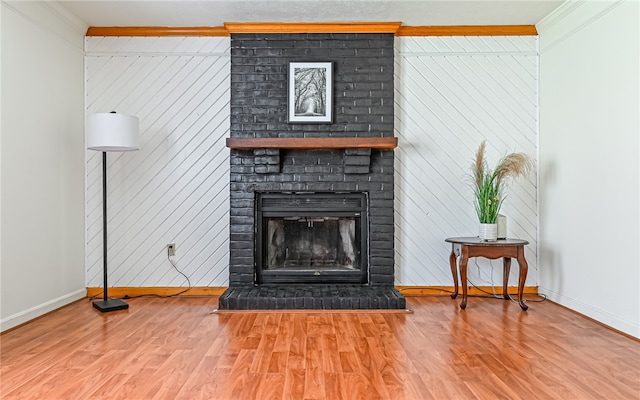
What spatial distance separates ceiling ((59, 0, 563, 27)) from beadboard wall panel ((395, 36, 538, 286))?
25 cm

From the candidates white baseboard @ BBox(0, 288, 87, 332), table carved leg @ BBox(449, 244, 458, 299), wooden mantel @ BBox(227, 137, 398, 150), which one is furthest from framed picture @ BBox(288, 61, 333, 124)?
white baseboard @ BBox(0, 288, 87, 332)

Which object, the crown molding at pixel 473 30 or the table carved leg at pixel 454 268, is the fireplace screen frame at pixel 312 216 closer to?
the table carved leg at pixel 454 268

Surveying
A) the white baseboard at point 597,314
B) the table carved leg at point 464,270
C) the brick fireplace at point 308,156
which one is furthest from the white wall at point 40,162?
the white baseboard at point 597,314

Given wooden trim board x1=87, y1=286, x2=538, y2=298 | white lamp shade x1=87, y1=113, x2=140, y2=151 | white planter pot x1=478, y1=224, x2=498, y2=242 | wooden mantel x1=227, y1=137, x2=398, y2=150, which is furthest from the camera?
wooden trim board x1=87, y1=286, x2=538, y2=298

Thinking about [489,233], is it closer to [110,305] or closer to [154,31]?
[110,305]

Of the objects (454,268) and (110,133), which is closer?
(110,133)

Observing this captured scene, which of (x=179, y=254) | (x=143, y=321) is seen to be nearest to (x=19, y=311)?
(x=143, y=321)

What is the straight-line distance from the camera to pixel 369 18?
11.4 ft

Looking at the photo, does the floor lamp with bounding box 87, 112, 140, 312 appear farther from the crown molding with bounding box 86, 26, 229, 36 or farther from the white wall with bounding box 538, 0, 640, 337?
the white wall with bounding box 538, 0, 640, 337

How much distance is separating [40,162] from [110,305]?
1.14 m

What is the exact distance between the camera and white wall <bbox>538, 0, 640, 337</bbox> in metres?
2.66

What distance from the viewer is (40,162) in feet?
10.1

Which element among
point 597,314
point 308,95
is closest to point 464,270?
point 597,314

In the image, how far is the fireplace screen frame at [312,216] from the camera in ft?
11.9
